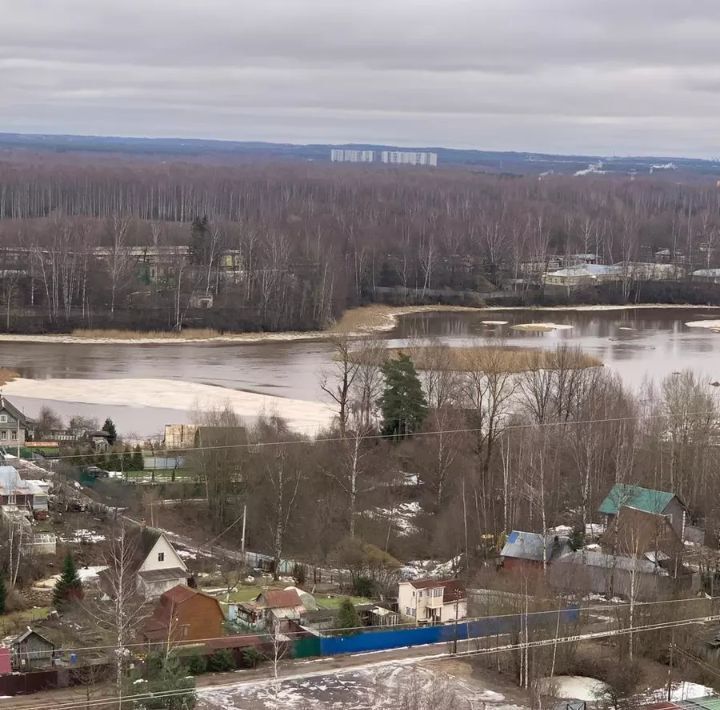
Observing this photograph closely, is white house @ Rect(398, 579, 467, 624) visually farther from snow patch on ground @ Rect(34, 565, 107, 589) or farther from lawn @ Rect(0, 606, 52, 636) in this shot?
lawn @ Rect(0, 606, 52, 636)

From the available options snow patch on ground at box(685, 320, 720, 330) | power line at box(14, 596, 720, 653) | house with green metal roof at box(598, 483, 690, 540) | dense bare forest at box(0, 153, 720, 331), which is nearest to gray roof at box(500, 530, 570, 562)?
house with green metal roof at box(598, 483, 690, 540)

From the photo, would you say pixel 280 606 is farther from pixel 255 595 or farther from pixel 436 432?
pixel 436 432

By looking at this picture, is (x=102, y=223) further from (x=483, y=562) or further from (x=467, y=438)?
(x=483, y=562)

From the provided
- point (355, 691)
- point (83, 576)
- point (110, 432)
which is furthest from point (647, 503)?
point (110, 432)

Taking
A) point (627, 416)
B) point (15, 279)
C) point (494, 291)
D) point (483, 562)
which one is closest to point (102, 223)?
point (15, 279)

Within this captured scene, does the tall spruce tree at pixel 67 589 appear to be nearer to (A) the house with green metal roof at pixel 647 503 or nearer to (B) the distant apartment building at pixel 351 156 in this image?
(A) the house with green metal roof at pixel 647 503

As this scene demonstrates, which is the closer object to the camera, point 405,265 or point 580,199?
point 405,265

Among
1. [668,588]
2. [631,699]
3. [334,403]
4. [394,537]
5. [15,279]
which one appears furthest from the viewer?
[15,279]
